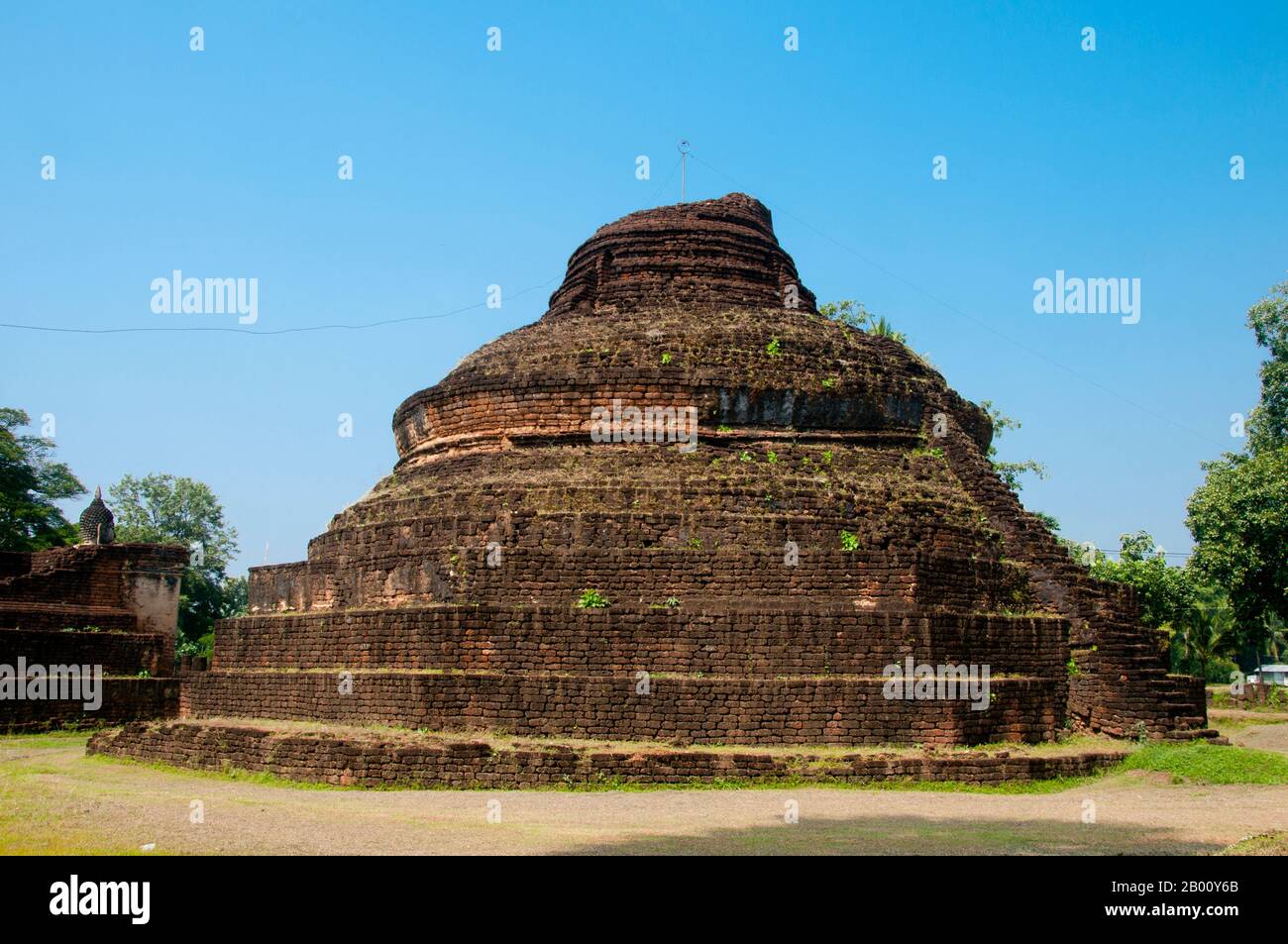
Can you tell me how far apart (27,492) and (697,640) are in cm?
4159

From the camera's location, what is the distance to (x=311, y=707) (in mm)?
17938

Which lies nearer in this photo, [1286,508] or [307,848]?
[307,848]

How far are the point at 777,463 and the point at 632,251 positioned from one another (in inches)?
294

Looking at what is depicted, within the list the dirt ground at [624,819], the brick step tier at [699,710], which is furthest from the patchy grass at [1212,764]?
the brick step tier at [699,710]

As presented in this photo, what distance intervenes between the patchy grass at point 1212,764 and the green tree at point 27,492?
39021 millimetres

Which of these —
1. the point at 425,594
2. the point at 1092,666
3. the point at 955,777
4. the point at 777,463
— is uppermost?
the point at 777,463

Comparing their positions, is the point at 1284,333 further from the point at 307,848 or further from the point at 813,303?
the point at 307,848

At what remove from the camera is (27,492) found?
48.6 meters

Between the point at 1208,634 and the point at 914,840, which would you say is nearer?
the point at 914,840

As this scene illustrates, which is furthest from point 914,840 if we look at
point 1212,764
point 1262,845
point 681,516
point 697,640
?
point 681,516

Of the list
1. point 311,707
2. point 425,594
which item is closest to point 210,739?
point 311,707

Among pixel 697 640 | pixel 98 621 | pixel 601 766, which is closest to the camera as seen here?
pixel 601 766

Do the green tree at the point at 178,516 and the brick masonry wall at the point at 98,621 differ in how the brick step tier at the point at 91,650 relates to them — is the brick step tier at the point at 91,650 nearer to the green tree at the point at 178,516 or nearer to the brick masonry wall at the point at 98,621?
the brick masonry wall at the point at 98,621

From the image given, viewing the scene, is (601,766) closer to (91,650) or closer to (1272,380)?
(91,650)
